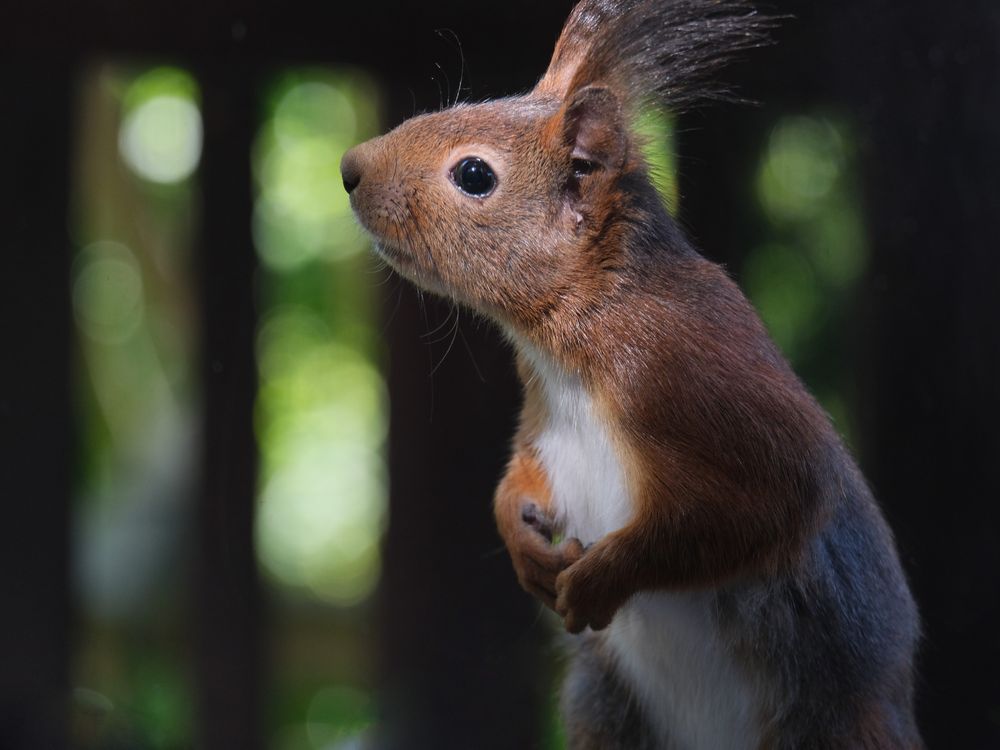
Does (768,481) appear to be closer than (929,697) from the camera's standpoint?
Yes

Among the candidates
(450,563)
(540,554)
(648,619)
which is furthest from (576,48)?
(450,563)

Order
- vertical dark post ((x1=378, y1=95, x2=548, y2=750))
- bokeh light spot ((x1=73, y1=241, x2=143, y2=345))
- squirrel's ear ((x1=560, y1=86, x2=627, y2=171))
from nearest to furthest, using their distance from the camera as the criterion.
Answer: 1. squirrel's ear ((x1=560, y1=86, x2=627, y2=171))
2. vertical dark post ((x1=378, y1=95, x2=548, y2=750))
3. bokeh light spot ((x1=73, y1=241, x2=143, y2=345))

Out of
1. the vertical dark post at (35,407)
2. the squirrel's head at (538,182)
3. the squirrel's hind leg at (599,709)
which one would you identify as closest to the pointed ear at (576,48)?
the squirrel's head at (538,182)

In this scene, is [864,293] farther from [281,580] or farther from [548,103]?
[281,580]

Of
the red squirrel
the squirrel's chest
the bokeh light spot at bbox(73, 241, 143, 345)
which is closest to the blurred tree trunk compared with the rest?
the squirrel's chest

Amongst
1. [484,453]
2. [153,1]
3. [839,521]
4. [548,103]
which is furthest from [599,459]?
[153,1]

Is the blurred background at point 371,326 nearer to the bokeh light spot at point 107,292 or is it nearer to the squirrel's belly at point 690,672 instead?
the bokeh light spot at point 107,292

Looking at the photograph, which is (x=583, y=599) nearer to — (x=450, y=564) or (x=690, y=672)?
(x=690, y=672)

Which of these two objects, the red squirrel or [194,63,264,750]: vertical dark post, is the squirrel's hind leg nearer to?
the red squirrel
